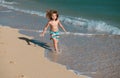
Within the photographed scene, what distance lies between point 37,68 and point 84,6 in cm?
1276

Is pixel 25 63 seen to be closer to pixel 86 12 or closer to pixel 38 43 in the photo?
pixel 38 43

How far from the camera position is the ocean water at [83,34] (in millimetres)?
8430

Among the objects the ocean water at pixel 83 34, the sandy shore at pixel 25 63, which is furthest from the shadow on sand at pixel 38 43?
the sandy shore at pixel 25 63

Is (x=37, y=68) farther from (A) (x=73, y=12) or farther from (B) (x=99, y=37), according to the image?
(A) (x=73, y=12)

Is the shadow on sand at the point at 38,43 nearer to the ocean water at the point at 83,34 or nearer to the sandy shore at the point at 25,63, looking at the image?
the ocean water at the point at 83,34

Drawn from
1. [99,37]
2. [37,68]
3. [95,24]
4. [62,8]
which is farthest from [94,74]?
[62,8]

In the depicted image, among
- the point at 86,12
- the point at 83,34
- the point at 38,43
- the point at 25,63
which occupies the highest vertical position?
the point at 25,63

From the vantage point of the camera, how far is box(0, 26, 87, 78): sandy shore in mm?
7109

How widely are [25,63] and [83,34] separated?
430cm

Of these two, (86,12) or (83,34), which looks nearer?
(83,34)

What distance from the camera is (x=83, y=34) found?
1182 cm

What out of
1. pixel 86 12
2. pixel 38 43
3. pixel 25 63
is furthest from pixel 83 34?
pixel 86 12

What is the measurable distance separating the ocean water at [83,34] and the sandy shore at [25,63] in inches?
13.2

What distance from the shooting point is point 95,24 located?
1420 centimetres
